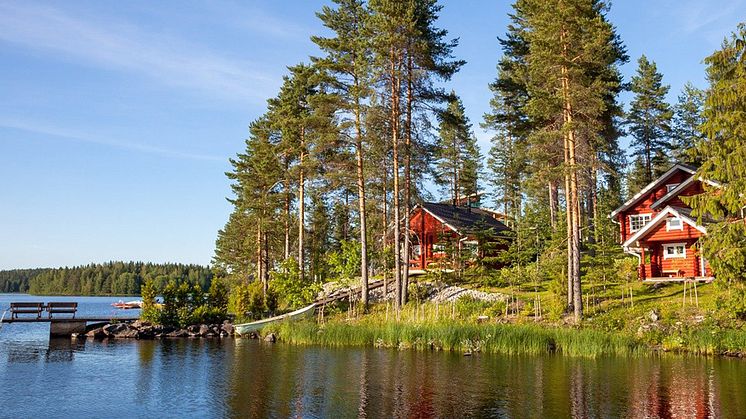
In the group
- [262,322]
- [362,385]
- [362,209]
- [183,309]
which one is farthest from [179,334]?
[362,385]

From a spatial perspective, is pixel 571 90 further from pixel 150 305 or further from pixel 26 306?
pixel 26 306

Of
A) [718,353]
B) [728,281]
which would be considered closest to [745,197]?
[728,281]

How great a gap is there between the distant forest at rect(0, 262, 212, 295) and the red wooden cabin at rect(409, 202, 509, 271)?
106 meters

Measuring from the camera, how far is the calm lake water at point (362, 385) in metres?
13.6

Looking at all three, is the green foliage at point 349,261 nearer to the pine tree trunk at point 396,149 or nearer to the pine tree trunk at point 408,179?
the pine tree trunk at point 408,179

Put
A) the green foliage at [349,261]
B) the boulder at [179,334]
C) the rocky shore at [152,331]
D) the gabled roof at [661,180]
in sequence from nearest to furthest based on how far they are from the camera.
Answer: the rocky shore at [152,331] → the boulder at [179,334] → the gabled roof at [661,180] → the green foliage at [349,261]

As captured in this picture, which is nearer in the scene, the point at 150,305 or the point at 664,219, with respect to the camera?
the point at 664,219

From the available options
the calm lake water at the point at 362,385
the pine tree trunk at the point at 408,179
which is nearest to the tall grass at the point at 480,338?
the calm lake water at the point at 362,385

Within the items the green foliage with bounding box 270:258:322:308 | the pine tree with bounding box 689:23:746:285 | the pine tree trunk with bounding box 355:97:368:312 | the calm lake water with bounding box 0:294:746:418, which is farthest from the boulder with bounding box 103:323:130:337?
the pine tree with bounding box 689:23:746:285

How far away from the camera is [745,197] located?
63.6 ft

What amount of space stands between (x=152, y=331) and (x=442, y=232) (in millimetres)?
21117

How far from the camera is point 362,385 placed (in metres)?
16.6

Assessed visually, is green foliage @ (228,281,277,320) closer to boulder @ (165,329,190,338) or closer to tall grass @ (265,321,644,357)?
boulder @ (165,329,190,338)

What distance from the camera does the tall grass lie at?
22625 mm
